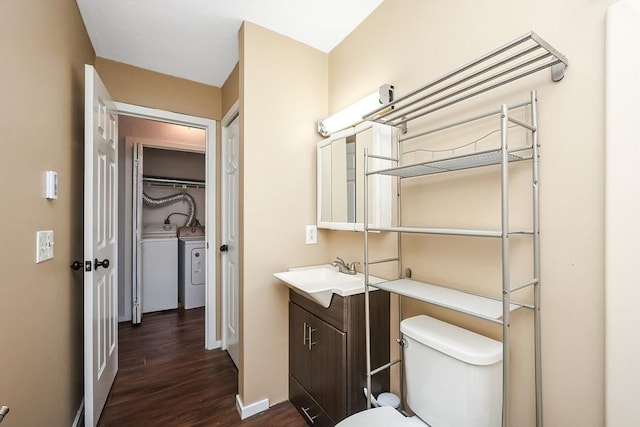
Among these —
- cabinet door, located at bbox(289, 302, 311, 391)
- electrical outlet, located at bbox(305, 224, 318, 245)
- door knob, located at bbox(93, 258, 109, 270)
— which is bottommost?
cabinet door, located at bbox(289, 302, 311, 391)

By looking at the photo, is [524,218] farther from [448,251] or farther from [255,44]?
[255,44]

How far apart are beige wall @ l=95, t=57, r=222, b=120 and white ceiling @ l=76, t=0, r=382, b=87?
0.09 meters

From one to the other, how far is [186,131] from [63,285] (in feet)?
9.04

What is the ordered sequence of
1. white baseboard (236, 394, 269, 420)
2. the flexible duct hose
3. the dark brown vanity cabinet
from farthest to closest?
the flexible duct hose → white baseboard (236, 394, 269, 420) → the dark brown vanity cabinet

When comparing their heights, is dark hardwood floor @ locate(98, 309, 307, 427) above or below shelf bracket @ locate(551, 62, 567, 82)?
below

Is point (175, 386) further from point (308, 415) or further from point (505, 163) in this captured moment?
point (505, 163)

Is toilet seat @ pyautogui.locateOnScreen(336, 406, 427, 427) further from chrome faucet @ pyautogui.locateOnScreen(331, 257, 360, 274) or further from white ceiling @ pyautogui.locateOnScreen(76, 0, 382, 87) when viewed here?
white ceiling @ pyautogui.locateOnScreen(76, 0, 382, 87)

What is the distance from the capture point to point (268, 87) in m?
1.86

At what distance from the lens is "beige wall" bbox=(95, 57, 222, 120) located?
89.7 inches

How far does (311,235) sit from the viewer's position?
79.7 inches

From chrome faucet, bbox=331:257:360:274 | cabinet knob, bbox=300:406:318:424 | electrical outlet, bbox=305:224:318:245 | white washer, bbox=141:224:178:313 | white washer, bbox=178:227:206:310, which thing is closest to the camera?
cabinet knob, bbox=300:406:318:424

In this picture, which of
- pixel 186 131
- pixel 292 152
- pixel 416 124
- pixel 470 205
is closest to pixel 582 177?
pixel 470 205

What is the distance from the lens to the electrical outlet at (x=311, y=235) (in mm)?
2008

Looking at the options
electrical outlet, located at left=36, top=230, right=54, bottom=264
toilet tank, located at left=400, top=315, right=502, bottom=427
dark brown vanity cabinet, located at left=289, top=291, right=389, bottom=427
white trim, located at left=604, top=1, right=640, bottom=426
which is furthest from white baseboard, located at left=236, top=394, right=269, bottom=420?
white trim, located at left=604, top=1, right=640, bottom=426
